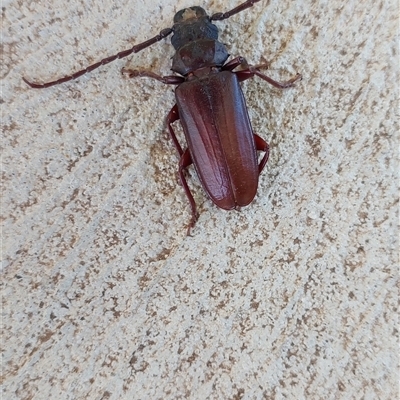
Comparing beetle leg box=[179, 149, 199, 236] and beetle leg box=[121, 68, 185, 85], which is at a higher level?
beetle leg box=[121, 68, 185, 85]

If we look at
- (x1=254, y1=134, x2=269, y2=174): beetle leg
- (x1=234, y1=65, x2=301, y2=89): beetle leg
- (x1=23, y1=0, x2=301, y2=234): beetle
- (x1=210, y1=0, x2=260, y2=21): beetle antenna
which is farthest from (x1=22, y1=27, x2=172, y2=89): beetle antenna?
(x1=254, y1=134, x2=269, y2=174): beetle leg

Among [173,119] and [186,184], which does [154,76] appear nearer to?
[173,119]

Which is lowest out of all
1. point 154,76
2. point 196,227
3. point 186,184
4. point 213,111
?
point 196,227

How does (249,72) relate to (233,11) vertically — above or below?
below

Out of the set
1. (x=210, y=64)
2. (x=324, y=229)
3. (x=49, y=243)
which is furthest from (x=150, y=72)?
(x=324, y=229)

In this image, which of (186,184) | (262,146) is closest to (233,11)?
(262,146)

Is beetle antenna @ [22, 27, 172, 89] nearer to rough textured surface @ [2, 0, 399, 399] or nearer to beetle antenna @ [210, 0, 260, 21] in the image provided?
rough textured surface @ [2, 0, 399, 399]

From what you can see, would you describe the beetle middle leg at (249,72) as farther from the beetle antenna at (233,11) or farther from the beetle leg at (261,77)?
the beetle antenna at (233,11)
